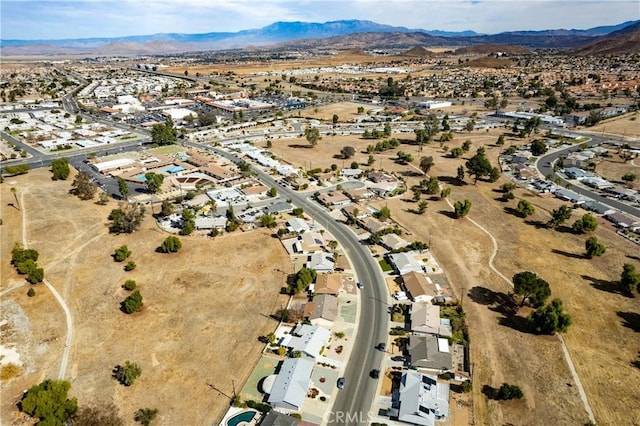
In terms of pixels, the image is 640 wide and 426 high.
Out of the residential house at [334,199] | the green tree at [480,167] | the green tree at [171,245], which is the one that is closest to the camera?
the green tree at [171,245]

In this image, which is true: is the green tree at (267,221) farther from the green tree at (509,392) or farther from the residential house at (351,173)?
the green tree at (509,392)

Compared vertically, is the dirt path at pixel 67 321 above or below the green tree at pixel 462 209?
below

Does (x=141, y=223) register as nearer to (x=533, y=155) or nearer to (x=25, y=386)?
(x=25, y=386)

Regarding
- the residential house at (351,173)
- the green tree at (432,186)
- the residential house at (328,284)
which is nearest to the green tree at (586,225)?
the green tree at (432,186)

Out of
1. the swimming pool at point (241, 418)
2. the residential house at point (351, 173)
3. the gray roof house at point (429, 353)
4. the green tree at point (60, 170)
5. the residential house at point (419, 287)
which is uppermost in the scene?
the green tree at point (60, 170)

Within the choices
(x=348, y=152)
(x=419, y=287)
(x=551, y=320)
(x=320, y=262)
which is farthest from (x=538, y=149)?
(x=320, y=262)

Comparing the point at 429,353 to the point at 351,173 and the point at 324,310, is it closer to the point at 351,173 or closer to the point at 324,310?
the point at 324,310

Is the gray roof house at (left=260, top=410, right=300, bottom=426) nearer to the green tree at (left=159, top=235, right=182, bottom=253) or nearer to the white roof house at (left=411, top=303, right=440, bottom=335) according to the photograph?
the white roof house at (left=411, top=303, right=440, bottom=335)
